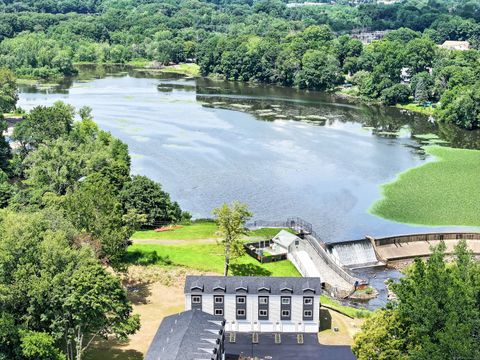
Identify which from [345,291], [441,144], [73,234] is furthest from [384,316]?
[441,144]

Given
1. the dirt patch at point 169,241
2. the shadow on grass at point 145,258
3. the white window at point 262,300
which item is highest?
the white window at point 262,300

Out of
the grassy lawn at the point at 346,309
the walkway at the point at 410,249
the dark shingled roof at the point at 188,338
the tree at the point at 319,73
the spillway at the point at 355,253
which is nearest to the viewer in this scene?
the dark shingled roof at the point at 188,338

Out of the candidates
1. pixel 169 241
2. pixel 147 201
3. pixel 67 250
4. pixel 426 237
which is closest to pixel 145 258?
pixel 169 241

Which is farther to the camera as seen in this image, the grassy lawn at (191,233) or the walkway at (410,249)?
the walkway at (410,249)

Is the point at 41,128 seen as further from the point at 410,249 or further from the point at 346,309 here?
the point at 346,309

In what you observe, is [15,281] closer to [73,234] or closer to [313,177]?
[73,234]

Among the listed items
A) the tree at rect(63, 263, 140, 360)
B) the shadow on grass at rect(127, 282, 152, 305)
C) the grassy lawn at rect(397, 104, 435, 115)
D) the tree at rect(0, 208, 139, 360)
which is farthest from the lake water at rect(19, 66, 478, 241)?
the tree at rect(0, 208, 139, 360)

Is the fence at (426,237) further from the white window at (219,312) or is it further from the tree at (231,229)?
the white window at (219,312)

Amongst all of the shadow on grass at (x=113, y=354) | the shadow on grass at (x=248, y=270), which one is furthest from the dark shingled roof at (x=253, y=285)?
the shadow on grass at (x=248, y=270)
